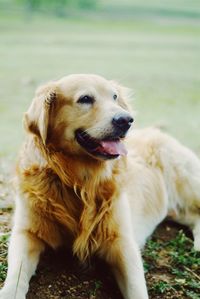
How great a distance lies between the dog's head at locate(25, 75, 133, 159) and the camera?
303cm

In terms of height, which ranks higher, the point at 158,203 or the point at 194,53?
the point at 158,203

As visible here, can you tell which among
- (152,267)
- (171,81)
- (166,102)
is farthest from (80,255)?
(171,81)

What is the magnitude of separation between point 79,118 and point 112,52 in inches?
597

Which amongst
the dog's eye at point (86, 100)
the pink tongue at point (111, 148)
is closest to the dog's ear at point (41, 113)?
the dog's eye at point (86, 100)

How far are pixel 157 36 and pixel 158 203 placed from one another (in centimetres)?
1932

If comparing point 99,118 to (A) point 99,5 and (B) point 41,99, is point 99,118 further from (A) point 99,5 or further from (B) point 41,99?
(A) point 99,5

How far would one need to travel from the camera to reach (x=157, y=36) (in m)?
22.5

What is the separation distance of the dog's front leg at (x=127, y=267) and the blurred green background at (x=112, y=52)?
3.46 m

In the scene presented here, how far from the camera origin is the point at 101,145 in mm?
3061

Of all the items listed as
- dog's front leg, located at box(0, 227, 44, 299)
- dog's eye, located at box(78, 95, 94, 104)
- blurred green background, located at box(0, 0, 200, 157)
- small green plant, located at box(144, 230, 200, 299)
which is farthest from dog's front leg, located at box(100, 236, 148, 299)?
blurred green background, located at box(0, 0, 200, 157)

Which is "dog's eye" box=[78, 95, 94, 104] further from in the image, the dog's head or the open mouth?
the open mouth

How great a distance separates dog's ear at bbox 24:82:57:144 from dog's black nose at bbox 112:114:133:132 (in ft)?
1.35

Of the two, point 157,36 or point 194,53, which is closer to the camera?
point 194,53

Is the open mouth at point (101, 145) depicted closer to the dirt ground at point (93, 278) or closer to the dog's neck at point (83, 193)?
the dog's neck at point (83, 193)
